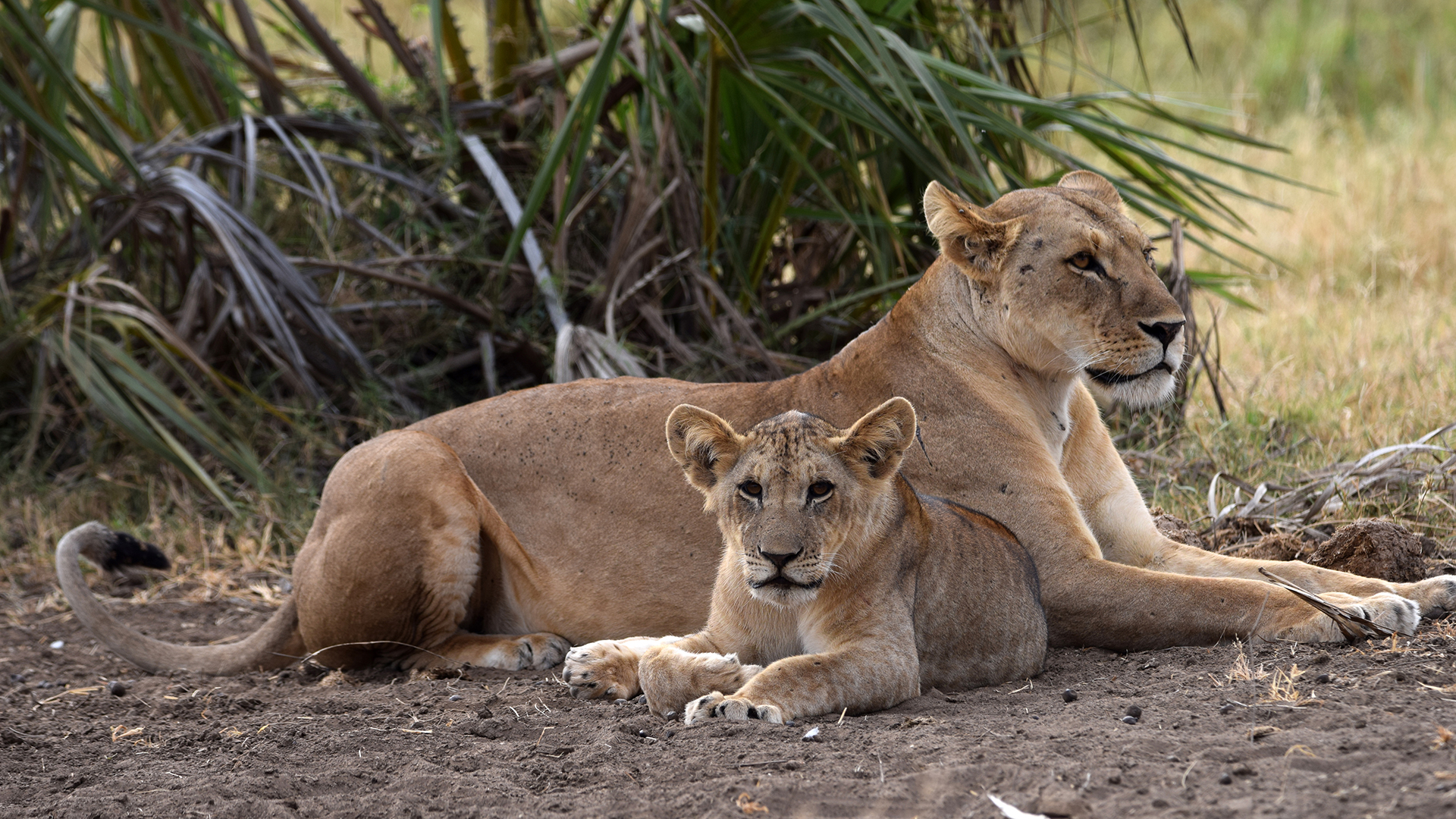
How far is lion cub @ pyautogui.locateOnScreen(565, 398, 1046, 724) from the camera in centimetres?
304

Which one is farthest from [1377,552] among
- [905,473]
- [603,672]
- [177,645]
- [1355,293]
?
[1355,293]

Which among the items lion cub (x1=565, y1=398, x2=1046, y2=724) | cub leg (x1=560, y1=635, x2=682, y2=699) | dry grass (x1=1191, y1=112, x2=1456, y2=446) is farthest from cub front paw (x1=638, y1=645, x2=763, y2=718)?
dry grass (x1=1191, y1=112, x2=1456, y2=446)

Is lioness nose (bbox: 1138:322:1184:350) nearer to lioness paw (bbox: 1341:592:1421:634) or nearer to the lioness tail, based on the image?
lioness paw (bbox: 1341:592:1421:634)

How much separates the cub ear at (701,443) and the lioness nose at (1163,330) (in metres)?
1.18

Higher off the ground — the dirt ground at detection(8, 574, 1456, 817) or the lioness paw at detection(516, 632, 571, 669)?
the dirt ground at detection(8, 574, 1456, 817)

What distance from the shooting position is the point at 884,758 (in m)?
2.69

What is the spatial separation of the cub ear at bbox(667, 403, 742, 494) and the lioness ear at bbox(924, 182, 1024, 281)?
36.9 inches

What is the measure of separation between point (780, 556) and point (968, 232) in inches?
49.6

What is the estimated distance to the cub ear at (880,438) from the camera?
10.4 ft

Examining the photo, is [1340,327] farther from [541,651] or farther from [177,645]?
[177,645]

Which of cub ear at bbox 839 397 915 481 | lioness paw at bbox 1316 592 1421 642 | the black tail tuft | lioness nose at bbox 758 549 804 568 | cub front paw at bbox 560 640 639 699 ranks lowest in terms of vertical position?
lioness paw at bbox 1316 592 1421 642

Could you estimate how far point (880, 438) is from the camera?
320 centimetres

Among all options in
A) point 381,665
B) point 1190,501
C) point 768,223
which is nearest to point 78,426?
point 381,665

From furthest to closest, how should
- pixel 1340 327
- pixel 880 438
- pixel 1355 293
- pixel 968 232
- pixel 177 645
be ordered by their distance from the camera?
pixel 1355 293 → pixel 1340 327 → pixel 177 645 → pixel 968 232 → pixel 880 438
